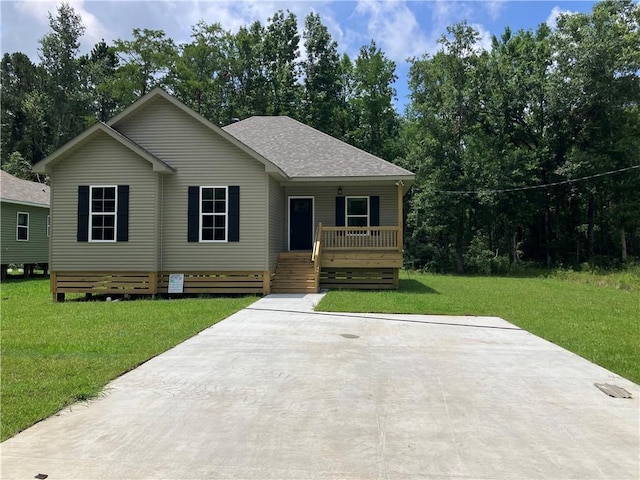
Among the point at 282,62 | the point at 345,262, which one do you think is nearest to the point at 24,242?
the point at 345,262

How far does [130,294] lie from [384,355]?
9469mm

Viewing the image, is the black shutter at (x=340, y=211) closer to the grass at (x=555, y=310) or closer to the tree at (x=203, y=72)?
the grass at (x=555, y=310)

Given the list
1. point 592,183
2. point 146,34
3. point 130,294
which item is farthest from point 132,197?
point 146,34

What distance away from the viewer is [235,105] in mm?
34125

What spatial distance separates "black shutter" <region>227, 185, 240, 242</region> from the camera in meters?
13.2

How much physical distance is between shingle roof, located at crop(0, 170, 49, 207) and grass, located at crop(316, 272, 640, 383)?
14962mm

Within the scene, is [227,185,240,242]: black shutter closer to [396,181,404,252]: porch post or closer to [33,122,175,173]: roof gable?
[33,122,175,173]: roof gable

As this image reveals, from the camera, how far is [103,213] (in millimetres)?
12961

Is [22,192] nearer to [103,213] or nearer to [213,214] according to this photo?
[103,213]

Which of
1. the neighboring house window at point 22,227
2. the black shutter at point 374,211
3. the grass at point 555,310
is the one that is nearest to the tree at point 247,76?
the neighboring house window at point 22,227

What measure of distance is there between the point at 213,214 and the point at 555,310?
954 cm

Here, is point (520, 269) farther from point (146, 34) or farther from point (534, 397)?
point (146, 34)

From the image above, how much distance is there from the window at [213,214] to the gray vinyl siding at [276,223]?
55.0 inches

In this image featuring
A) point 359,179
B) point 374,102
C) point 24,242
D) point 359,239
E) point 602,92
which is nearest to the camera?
point 359,179
